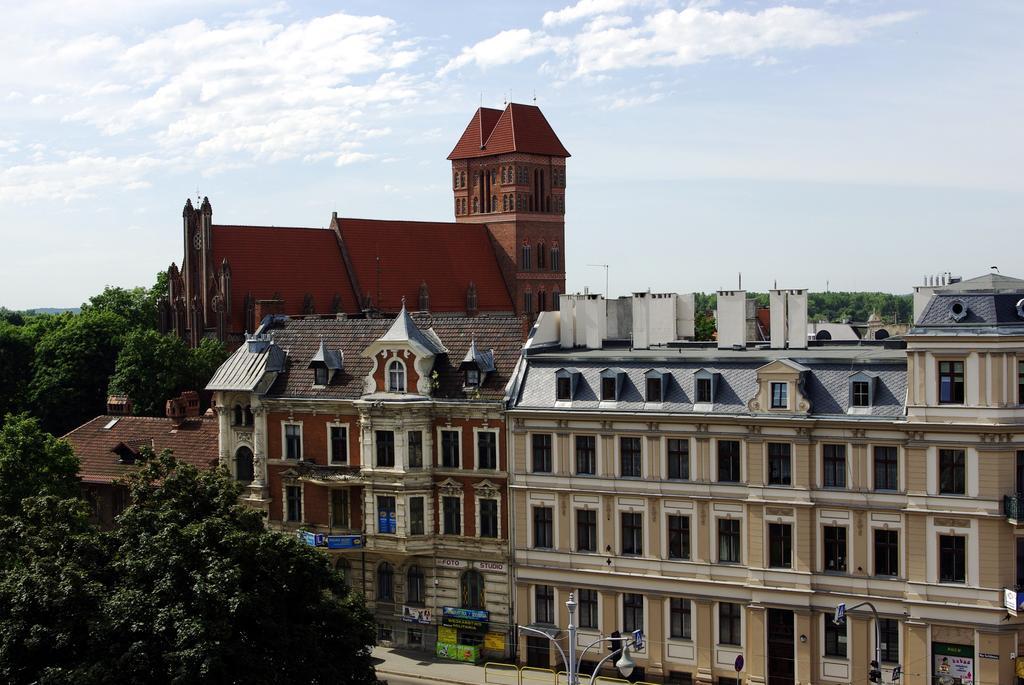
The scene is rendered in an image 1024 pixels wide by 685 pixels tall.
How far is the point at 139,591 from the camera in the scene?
39.9 metres

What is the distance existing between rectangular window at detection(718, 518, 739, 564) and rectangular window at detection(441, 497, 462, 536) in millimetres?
12477

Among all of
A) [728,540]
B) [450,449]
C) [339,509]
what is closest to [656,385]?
[728,540]

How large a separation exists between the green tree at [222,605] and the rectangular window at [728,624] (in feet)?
52.1

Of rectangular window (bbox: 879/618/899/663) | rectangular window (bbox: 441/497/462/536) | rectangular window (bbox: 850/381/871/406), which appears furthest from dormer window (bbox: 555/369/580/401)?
rectangular window (bbox: 879/618/899/663)

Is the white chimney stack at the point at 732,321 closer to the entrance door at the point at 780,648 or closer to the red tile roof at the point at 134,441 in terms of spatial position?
the entrance door at the point at 780,648

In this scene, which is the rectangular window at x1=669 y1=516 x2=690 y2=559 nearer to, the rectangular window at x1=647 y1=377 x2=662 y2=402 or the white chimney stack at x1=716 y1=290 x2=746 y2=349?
the rectangular window at x1=647 y1=377 x2=662 y2=402

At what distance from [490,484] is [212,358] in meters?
54.0

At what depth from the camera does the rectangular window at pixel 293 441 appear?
213ft

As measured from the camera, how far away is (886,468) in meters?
50.7

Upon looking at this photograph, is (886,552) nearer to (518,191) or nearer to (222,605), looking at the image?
(222,605)

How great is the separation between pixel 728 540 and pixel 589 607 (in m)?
6.98

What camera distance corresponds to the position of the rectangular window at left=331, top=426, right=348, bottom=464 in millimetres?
63500

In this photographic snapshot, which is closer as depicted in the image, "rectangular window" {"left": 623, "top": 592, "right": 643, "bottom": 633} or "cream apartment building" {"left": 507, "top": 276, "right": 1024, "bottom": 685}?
"cream apartment building" {"left": 507, "top": 276, "right": 1024, "bottom": 685}

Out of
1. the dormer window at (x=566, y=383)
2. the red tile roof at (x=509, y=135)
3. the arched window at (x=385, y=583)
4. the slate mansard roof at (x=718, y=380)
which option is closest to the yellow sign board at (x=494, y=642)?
the arched window at (x=385, y=583)
